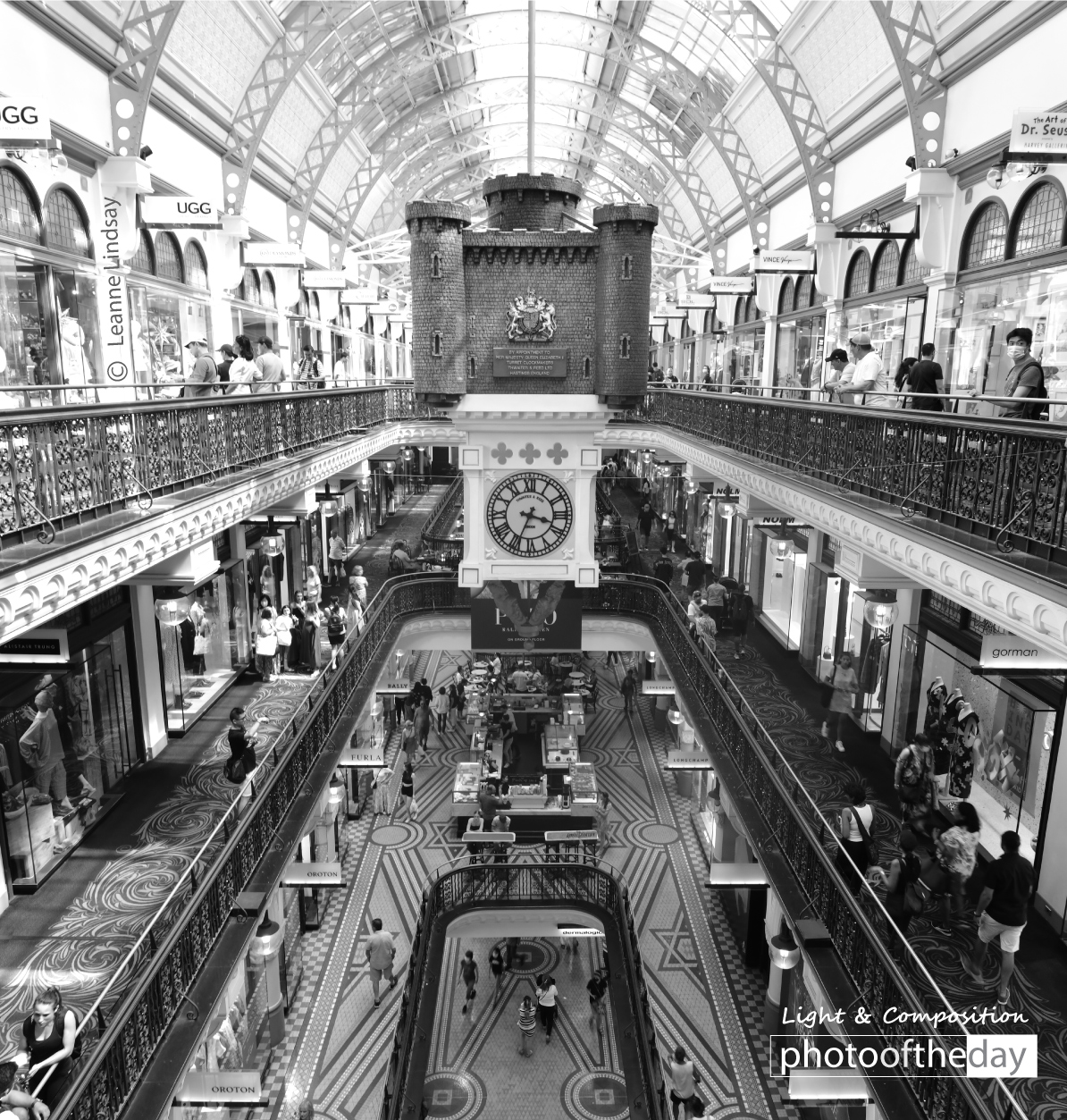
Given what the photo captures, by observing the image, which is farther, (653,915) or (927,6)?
(653,915)

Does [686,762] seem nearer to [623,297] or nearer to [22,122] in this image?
[623,297]

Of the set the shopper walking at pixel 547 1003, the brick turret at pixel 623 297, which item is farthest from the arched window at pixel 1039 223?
the shopper walking at pixel 547 1003

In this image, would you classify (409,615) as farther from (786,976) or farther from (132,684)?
(786,976)

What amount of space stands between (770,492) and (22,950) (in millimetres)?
10851

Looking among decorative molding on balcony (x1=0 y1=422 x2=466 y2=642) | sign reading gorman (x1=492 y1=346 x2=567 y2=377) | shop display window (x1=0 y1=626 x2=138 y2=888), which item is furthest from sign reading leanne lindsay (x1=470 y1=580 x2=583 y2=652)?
shop display window (x1=0 y1=626 x2=138 y2=888)

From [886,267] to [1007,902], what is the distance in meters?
13.1

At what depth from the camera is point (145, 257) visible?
1512cm

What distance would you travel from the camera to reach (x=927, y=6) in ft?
45.3

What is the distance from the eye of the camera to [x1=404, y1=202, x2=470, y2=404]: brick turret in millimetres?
Answer: 11883

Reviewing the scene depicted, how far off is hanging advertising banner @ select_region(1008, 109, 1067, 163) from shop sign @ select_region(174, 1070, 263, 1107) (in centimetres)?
1176

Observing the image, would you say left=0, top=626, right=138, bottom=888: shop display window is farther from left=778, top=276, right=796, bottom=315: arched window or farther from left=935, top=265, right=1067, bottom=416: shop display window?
left=778, top=276, right=796, bottom=315: arched window

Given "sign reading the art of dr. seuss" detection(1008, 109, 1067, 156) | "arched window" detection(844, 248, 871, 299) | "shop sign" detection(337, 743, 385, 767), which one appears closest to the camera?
"sign reading the art of dr. seuss" detection(1008, 109, 1067, 156)

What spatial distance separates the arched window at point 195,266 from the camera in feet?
56.2

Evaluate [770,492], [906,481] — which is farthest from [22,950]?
[770,492]
